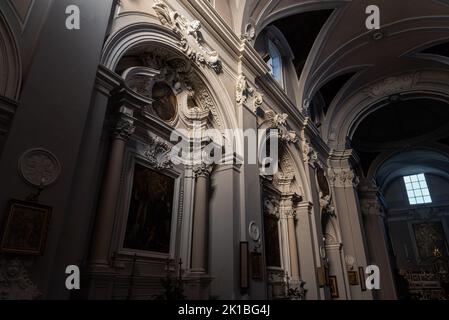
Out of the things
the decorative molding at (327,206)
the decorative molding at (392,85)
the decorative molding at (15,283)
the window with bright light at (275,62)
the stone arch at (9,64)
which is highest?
the decorative molding at (392,85)

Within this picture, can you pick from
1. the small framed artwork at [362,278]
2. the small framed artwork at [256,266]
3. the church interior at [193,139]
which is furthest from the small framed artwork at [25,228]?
the small framed artwork at [362,278]

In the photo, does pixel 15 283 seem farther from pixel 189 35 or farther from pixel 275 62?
pixel 275 62

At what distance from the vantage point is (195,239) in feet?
17.9

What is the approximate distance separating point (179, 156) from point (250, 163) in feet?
5.20

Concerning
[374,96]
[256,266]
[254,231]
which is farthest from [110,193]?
[374,96]

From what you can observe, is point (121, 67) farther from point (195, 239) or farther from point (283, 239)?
point (283, 239)

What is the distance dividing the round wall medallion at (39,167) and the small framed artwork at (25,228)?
241 millimetres

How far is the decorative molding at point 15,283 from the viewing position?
252 cm

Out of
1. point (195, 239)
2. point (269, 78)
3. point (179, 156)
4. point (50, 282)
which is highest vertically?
point (269, 78)

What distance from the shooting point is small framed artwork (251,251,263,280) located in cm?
570

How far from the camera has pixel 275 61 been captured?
10.3m

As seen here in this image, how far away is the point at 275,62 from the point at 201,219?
6.69 meters

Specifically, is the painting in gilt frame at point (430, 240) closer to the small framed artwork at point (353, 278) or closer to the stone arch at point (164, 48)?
the small framed artwork at point (353, 278)
